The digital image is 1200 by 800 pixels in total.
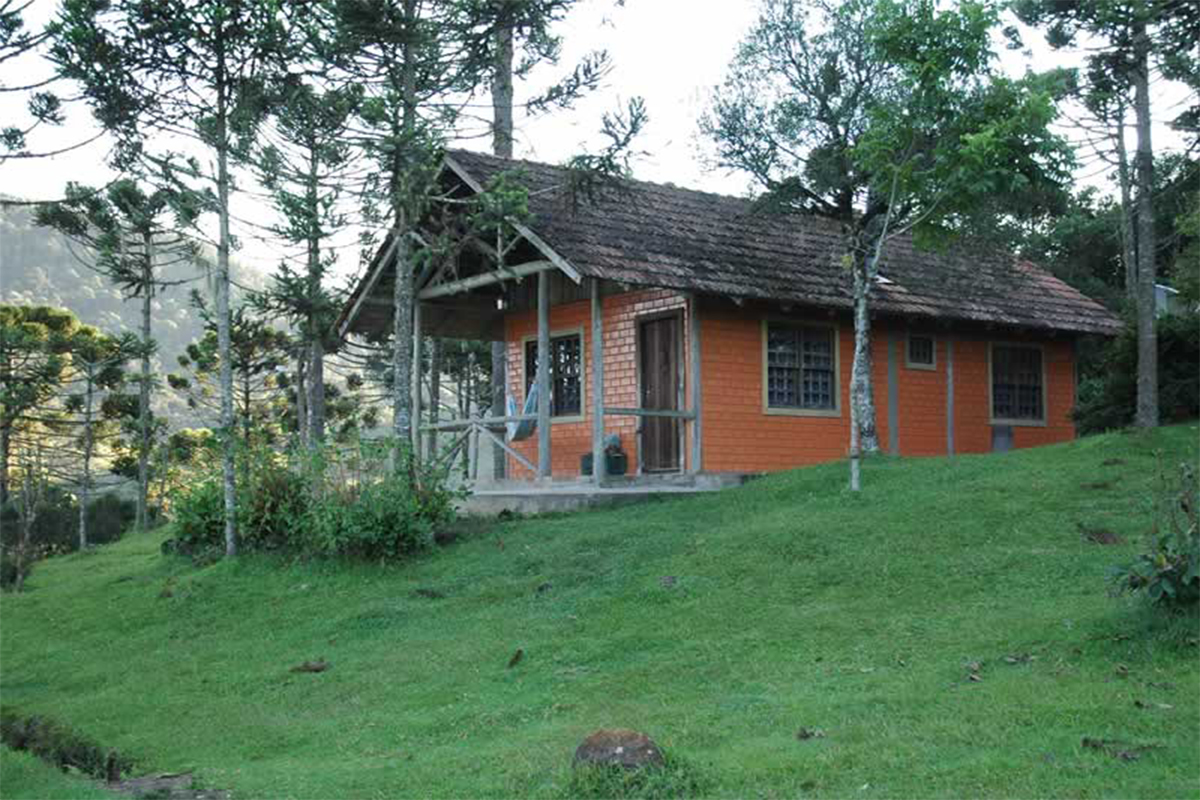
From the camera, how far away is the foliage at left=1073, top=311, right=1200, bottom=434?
19.6m

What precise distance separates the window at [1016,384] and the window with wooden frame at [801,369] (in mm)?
4067

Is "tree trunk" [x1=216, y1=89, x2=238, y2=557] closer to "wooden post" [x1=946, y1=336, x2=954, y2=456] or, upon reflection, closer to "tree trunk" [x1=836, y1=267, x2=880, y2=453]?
"tree trunk" [x1=836, y1=267, x2=880, y2=453]

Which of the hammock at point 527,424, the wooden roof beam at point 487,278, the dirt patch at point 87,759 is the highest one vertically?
the wooden roof beam at point 487,278

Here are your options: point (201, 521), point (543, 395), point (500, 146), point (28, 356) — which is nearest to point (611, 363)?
point (543, 395)

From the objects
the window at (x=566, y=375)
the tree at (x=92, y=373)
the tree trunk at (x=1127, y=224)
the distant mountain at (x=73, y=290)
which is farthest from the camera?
the distant mountain at (x=73, y=290)

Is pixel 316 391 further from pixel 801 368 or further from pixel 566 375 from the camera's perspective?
pixel 801 368

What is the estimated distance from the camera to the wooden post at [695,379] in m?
19.5

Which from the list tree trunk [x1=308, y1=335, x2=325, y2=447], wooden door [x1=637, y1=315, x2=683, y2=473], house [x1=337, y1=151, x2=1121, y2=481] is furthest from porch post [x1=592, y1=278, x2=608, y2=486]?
tree trunk [x1=308, y1=335, x2=325, y2=447]

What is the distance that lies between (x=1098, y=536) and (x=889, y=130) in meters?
7.75

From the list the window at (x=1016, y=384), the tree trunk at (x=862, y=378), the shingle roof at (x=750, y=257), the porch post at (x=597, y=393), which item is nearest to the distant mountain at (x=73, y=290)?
the shingle roof at (x=750, y=257)

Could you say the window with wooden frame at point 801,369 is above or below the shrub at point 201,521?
above

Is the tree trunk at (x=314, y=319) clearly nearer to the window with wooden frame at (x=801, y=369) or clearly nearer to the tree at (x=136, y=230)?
the tree at (x=136, y=230)

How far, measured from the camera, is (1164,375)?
20.0 meters

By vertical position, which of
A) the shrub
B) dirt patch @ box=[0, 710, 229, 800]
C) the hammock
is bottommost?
dirt patch @ box=[0, 710, 229, 800]
